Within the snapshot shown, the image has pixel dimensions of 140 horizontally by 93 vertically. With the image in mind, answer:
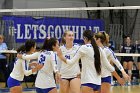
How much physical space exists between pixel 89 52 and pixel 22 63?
1284 mm

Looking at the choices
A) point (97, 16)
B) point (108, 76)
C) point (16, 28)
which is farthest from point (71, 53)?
point (97, 16)

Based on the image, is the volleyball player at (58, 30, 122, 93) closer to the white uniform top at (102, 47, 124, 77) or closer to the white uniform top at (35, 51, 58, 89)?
the white uniform top at (35, 51, 58, 89)

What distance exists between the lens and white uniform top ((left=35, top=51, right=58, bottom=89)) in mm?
6059

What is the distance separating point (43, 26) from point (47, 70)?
27.9ft

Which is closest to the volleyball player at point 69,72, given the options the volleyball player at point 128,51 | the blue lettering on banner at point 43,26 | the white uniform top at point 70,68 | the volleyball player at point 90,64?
the white uniform top at point 70,68

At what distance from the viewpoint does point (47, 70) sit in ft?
20.2

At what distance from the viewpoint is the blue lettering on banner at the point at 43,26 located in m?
14.0

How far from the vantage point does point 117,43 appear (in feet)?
58.6

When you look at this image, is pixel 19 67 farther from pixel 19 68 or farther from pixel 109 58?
pixel 109 58

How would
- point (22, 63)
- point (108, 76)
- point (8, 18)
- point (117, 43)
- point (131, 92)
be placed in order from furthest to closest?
point (117, 43) < point (8, 18) < point (131, 92) < point (108, 76) < point (22, 63)

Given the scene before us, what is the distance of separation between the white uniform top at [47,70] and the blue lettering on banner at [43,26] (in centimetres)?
788

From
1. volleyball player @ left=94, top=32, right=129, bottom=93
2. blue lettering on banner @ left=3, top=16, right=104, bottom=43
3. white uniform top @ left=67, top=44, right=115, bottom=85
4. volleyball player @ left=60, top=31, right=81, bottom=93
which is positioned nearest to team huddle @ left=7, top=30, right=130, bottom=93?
white uniform top @ left=67, top=44, right=115, bottom=85

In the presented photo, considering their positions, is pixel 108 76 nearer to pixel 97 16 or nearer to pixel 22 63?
pixel 22 63

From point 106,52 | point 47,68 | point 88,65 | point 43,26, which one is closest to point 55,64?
point 47,68
